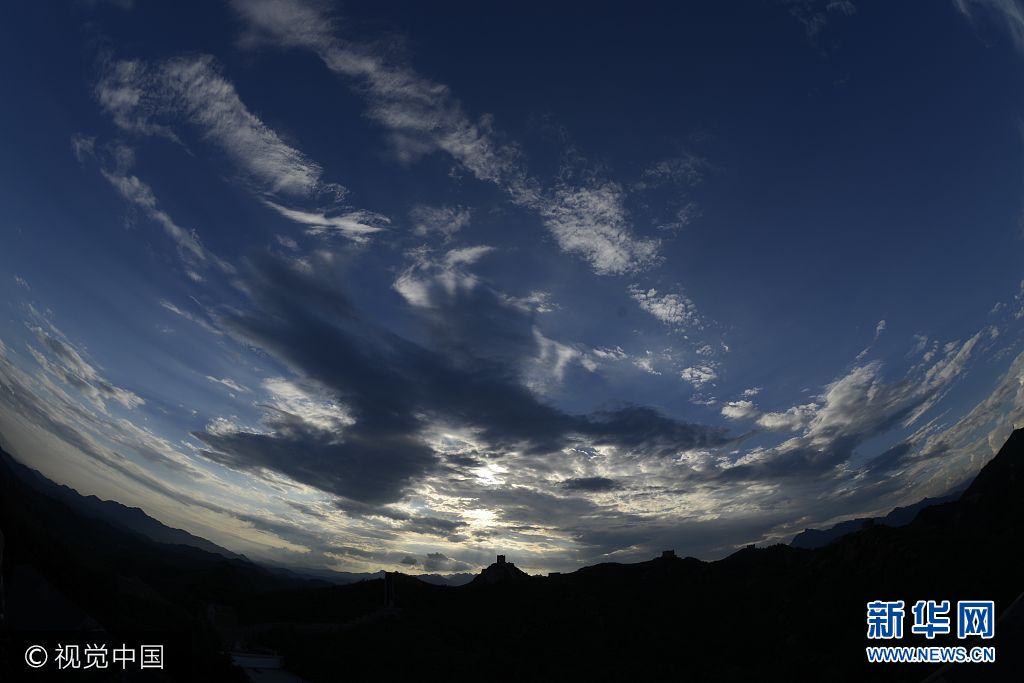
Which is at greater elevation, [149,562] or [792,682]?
[792,682]

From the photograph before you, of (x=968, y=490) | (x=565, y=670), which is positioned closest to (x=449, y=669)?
(x=565, y=670)

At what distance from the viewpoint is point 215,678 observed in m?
38.9

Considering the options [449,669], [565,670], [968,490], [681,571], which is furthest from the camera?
[681,571]

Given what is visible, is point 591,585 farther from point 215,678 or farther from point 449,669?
point 215,678

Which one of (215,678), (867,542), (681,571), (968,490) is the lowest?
(215,678)

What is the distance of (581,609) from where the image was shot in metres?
91.3

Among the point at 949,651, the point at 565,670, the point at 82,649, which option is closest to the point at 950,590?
the point at 565,670

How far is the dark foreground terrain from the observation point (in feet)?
163

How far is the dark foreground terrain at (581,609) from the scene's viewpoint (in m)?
49.7

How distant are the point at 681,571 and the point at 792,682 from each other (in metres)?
45.1

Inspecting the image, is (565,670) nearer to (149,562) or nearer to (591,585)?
(591,585)

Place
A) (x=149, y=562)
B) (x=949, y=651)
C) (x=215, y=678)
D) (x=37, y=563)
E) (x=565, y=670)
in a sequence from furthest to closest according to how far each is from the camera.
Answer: (x=149, y=562) < (x=565, y=670) < (x=37, y=563) < (x=215, y=678) < (x=949, y=651)

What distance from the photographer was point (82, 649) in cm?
2659

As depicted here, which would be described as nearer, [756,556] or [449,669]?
[449,669]
